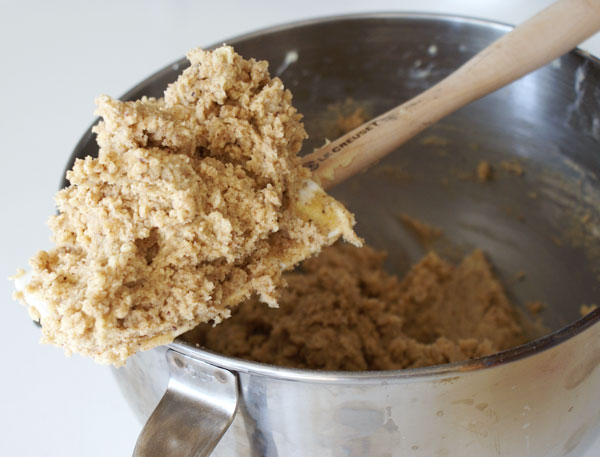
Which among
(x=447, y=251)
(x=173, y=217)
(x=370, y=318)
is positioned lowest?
(x=447, y=251)

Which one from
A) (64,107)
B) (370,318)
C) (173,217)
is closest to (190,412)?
(173,217)

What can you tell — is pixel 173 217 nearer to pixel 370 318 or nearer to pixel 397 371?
pixel 397 371

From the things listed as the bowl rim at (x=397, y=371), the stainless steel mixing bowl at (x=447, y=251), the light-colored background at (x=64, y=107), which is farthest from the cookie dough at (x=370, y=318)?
the bowl rim at (x=397, y=371)

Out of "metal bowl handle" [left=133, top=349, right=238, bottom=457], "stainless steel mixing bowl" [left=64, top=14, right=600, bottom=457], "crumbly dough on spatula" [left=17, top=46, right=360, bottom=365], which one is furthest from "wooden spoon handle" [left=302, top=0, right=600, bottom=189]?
"metal bowl handle" [left=133, top=349, right=238, bottom=457]

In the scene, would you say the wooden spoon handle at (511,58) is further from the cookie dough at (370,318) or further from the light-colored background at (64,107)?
the light-colored background at (64,107)

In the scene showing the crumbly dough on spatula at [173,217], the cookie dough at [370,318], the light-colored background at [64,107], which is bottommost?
the cookie dough at [370,318]

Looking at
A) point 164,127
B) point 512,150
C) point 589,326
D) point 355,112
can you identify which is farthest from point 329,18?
point 589,326

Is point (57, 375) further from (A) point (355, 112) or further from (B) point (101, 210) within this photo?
(A) point (355, 112)
